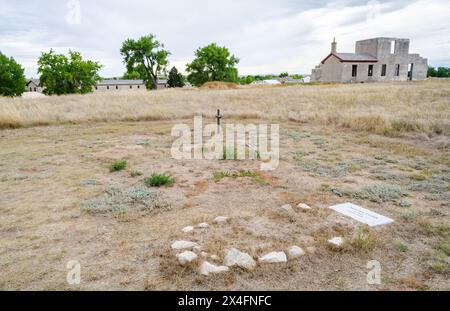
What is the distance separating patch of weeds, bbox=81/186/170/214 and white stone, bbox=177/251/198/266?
1.51 metres

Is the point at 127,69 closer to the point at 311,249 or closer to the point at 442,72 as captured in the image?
the point at 311,249

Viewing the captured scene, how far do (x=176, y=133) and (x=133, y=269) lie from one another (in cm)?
811

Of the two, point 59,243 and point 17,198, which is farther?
point 17,198

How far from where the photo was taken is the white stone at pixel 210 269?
9.23 ft

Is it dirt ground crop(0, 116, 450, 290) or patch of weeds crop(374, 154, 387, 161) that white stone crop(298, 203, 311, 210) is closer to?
dirt ground crop(0, 116, 450, 290)

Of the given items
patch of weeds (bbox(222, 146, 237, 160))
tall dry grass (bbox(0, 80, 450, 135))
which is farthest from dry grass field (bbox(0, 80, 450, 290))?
tall dry grass (bbox(0, 80, 450, 135))

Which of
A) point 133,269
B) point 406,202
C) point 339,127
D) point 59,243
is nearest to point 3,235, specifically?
point 59,243

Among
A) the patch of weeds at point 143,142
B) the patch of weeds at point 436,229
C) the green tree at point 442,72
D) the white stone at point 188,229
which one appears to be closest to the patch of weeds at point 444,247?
the patch of weeds at point 436,229

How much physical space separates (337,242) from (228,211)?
1.63 m

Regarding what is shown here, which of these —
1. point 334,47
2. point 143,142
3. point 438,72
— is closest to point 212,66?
point 334,47

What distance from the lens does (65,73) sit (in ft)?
117

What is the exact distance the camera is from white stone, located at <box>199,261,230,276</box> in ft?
9.23

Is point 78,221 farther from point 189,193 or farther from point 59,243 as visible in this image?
point 189,193

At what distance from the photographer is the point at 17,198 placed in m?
4.82
